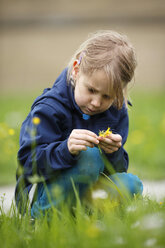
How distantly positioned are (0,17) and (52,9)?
2.14 meters

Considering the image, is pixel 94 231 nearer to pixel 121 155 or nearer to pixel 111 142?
pixel 111 142

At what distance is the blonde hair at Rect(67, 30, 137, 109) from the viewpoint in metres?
1.87

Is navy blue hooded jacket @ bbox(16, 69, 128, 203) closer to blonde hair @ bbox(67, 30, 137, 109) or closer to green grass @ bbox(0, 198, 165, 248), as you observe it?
blonde hair @ bbox(67, 30, 137, 109)

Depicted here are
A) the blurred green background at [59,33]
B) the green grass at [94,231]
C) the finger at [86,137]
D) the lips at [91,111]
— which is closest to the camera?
the green grass at [94,231]

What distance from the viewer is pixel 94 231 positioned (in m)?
1.19

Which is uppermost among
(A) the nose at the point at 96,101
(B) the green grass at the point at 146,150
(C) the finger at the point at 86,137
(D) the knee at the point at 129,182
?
(A) the nose at the point at 96,101

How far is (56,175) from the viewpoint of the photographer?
1.97 meters

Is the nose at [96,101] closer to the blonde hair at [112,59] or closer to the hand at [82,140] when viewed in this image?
the blonde hair at [112,59]

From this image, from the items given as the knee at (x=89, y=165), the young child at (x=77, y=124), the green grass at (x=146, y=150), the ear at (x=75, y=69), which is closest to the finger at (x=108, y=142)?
the young child at (x=77, y=124)

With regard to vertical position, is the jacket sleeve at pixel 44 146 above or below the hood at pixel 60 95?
below

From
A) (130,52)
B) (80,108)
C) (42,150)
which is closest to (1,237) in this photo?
(42,150)

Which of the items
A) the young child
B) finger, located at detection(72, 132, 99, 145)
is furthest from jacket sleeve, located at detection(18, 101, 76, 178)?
finger, located at detection(72, 132, 99, 145)

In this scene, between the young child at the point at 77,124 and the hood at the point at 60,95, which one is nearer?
the young child at the point at 77,124

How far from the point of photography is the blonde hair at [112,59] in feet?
6.14
